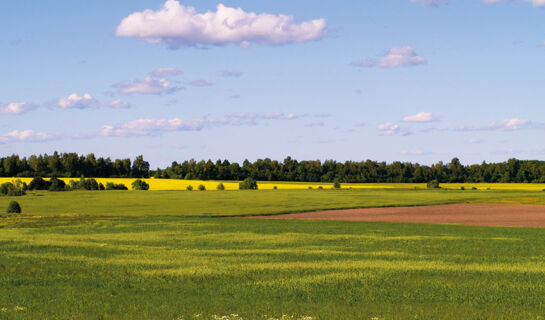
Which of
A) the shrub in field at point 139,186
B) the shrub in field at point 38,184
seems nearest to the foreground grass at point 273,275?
the shrub in field at point 38,184

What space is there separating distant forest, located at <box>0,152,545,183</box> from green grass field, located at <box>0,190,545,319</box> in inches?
4486

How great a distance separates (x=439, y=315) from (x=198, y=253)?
599 inches

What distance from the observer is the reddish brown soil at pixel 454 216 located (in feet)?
165

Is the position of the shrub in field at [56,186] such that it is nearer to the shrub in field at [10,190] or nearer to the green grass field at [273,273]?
the shrub in field at [10,190]

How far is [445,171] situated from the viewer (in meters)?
174

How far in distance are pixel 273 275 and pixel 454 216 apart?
38.6 metres

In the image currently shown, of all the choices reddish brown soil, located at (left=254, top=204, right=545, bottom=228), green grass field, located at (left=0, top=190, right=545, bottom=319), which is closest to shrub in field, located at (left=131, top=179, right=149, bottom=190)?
reddish brown soil, located at (left=254, top=204, right=545, bottom=228)

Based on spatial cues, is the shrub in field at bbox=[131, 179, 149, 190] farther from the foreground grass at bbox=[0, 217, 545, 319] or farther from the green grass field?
the foreground grass at bbox=[0, 217, 545, 319]

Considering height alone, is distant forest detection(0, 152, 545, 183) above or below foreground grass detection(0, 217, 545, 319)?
above

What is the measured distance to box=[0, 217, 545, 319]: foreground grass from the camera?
52.5ft

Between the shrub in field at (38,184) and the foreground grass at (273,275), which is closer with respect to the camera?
the foreground grass at (273,275)

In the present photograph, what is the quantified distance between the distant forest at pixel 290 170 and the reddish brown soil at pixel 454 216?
3899 inches

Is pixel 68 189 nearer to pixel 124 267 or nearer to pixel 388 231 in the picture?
pixel 388 231

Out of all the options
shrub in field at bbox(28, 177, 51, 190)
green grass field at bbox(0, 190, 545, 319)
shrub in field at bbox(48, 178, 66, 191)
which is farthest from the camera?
shrub in field at bbox(28, 177, 51, 190)
